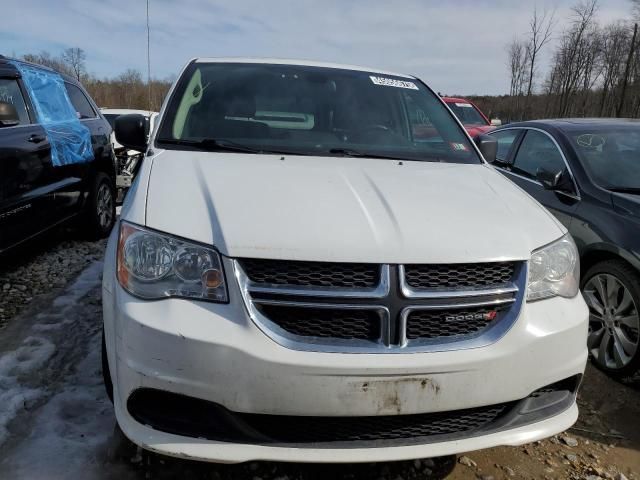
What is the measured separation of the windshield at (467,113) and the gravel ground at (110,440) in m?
9.65

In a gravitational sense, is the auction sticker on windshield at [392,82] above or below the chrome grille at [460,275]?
above

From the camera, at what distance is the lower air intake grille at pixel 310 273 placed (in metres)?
1.83

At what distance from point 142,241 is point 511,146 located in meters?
4.06

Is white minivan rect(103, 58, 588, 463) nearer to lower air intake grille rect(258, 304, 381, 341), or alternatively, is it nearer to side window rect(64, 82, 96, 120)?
lower air intake grille rect(258, 304, 381, 341)

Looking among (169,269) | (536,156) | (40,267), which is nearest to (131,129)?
(169,269)

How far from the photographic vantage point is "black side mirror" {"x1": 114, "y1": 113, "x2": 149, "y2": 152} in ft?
10.4

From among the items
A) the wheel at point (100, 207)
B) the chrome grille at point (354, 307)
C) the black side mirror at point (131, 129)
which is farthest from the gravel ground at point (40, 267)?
the chrome grille at point (354, 307)

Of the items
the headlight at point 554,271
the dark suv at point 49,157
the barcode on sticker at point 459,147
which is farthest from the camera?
the dark suv at point 49,157

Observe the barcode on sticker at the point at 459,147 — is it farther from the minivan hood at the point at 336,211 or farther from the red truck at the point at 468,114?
the red truck at the point at 468,114

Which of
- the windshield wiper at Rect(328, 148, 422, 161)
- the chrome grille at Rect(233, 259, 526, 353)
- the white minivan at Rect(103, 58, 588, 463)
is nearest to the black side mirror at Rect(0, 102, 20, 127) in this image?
the white minivan at Rect(103, 58, 588, 463)

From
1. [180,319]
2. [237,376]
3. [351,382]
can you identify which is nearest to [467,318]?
[351,382]

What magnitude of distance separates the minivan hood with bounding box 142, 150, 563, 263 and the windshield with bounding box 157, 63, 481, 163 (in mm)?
254

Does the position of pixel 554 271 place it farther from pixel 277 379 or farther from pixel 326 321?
pixel 277 379

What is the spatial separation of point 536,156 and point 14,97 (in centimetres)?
443
